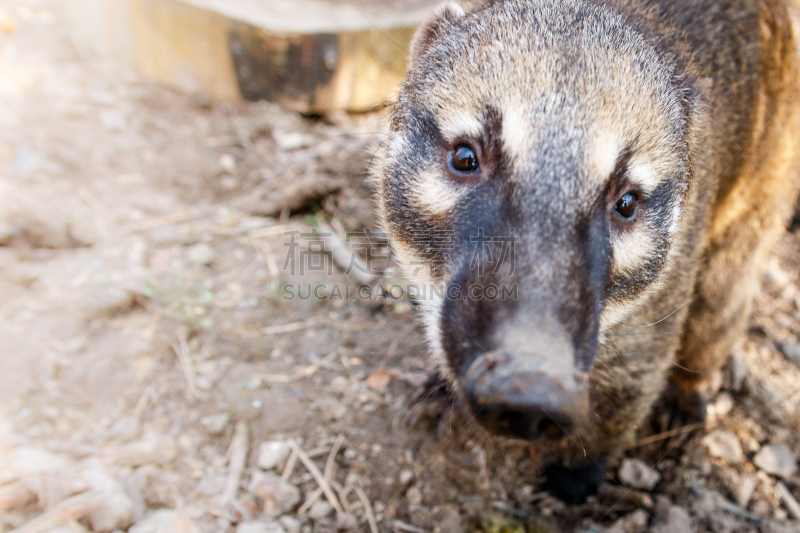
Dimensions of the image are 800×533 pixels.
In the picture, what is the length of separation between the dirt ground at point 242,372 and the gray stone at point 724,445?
0.04 feet

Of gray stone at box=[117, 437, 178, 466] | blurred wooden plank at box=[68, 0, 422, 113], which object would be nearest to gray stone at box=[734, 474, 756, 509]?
gray stone at box=[117, 437, 178, 466]

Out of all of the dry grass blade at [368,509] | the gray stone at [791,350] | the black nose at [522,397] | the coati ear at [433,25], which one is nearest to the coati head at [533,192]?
the black nose at [522,397]

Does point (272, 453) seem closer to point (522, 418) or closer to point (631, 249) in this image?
point (522, 418)

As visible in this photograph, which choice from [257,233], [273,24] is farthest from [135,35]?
[257,233]

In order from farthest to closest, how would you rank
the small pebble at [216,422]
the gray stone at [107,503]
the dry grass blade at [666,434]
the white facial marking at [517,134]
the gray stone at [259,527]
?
the dry grass blade at [666,434], the small pebble at [216,422], the gray stone at [259,527], the gray stone at [107,503], the white facial marking at [517,134]

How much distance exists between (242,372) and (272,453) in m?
0.61

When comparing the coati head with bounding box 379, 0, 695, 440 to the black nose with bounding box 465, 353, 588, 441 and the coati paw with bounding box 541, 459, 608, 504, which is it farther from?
the coati paw with bounding box 541, 459, 608, 504

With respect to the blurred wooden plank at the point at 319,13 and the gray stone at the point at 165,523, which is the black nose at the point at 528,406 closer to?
the gray stone at the point at 165,523

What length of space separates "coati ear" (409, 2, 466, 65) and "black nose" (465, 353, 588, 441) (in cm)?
185

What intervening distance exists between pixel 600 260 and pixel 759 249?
2091 mm

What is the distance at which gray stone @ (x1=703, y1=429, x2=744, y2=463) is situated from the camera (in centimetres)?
339

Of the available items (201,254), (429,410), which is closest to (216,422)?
(429,410)

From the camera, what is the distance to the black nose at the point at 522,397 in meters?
1.59

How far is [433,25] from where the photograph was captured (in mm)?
2852
